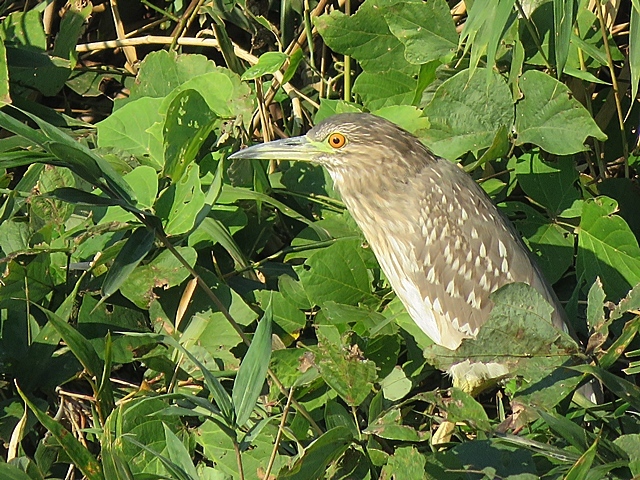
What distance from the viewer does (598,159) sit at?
359 cm

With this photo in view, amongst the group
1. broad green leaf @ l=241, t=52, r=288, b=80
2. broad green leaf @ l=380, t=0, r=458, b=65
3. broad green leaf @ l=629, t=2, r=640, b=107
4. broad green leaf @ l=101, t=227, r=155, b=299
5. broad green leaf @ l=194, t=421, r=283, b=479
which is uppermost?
broad green leaf @ l=629, t=2, r=640, b=107

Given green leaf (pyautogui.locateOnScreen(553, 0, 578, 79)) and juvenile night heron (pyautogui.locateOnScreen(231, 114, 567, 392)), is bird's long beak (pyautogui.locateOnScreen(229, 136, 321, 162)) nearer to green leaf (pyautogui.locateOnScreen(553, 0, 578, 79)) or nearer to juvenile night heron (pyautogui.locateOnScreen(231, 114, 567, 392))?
juvenile night heron (pyautogui.locateOnScreen(231, 114, 567, 392))

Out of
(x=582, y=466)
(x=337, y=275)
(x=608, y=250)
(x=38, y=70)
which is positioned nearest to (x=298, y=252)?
(x=337, y=275)

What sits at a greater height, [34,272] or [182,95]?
[182,95]

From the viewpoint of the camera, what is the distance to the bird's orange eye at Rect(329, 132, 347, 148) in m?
3.43

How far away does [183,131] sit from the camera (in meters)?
3.28

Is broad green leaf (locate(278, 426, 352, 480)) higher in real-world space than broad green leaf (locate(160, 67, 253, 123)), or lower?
lower

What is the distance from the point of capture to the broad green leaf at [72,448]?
2377 millimetres

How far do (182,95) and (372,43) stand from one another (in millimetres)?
732

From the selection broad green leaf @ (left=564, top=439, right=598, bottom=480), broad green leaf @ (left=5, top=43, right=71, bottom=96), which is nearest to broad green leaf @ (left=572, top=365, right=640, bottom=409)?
broad green leaf @ (left=564, top=439, right=598, bottom=480)

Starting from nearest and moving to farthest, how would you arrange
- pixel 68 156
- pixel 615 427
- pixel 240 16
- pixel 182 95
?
1. pixel 68 156
2. pixel 615 427
3. pixel 182 95
4. pixel 240 16

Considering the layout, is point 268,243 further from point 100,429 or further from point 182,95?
point 100,429

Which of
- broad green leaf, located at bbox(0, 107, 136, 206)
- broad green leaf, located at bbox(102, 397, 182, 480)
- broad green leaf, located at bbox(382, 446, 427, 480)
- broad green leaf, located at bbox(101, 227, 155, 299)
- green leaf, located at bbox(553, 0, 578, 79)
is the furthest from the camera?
broad green leaf, located at bbox(102, 397, 182, 480)

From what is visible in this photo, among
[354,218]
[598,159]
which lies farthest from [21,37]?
[598,159]
